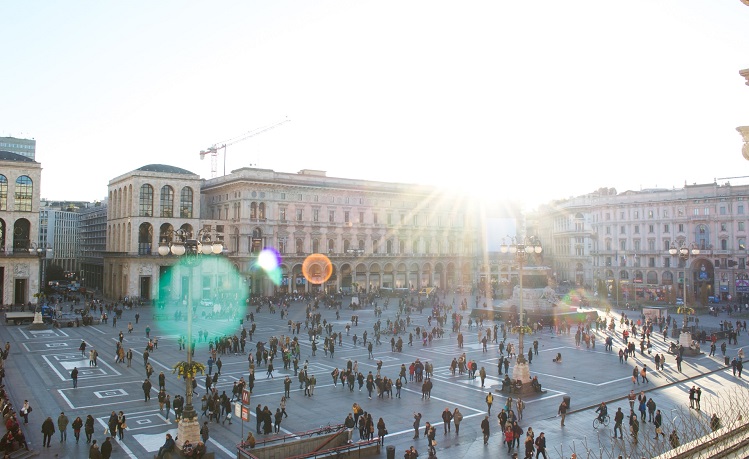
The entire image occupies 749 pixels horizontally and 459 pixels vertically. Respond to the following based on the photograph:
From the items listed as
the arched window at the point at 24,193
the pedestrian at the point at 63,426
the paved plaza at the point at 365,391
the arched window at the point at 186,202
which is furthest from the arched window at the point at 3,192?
the pedestrian at the point at 63,426

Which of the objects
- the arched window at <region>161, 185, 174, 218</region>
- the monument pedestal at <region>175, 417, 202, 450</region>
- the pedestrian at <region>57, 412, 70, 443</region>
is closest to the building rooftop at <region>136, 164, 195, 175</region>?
the arched window at <region>161, 185, 174, 218</region>

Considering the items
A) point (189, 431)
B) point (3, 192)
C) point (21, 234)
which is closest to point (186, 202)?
point (21, 234)

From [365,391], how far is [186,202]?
55.4m

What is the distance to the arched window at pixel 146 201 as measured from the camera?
7238cm

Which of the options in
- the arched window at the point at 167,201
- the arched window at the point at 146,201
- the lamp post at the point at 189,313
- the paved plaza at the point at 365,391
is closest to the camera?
the lamp post at the point at 189,313

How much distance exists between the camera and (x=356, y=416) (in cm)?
2034

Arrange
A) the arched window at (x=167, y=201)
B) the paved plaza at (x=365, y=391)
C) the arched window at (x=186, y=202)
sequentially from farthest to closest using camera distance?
the arched window at (x=186, y=202)
the arched window at (x=167, y=201)
the paved plaza at (x=365, y=391)

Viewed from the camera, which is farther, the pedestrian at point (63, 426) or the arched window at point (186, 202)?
the arched window at point (186, 202)

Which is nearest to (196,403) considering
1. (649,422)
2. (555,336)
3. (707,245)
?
(649,422)

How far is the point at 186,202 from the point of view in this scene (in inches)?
2960

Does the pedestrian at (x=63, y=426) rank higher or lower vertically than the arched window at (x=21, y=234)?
lower

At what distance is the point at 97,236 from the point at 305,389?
104830 mm

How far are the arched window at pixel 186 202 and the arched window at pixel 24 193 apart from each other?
1670 cm

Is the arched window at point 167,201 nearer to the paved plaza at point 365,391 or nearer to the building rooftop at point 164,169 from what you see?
the building rooftop at point 164,169
